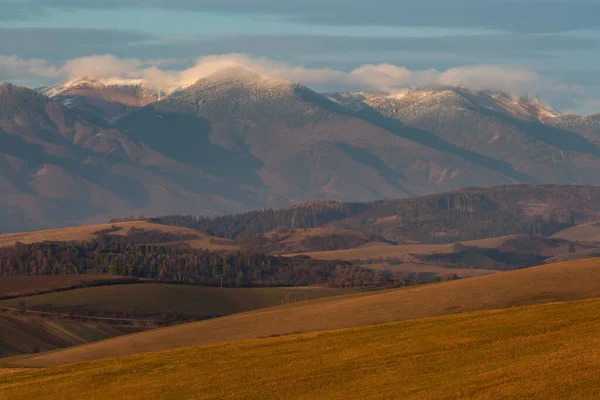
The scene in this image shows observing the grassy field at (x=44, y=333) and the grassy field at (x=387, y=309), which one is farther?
the grassy field at (x=44, y=333)

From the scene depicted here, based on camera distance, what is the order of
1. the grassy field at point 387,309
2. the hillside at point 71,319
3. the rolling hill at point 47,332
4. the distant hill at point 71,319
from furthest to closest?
the distant hill at point 71,319
the hillside at point 71,319
the rolling hill at point 47,332
the grassy field at point 387,309

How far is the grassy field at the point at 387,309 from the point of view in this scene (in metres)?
93.1

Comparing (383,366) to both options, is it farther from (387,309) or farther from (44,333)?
(44,333)

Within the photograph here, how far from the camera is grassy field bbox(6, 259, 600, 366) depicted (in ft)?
305

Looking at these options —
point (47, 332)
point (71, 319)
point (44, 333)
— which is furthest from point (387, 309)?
point (71, 319)

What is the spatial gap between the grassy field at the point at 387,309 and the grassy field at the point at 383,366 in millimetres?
27476

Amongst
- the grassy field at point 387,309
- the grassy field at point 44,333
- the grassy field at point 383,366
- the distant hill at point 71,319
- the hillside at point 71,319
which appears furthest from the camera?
the distant hill at point 71,319

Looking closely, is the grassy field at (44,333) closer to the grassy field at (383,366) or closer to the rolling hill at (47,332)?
Answer: the rolling hill at (47,332)

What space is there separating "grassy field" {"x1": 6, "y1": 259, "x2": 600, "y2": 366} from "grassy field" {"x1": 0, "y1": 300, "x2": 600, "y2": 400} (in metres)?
27.5

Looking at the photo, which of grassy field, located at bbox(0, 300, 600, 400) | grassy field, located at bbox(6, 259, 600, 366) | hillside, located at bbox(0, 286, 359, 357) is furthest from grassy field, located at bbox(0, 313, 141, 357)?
grassy field, located at bbox(0, 300, 600, 400)

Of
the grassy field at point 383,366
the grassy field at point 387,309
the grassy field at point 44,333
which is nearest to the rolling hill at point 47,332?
the grassy field at point 44,333

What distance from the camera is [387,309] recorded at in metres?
103

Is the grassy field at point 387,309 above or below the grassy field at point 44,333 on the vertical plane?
above

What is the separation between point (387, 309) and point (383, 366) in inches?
2062
